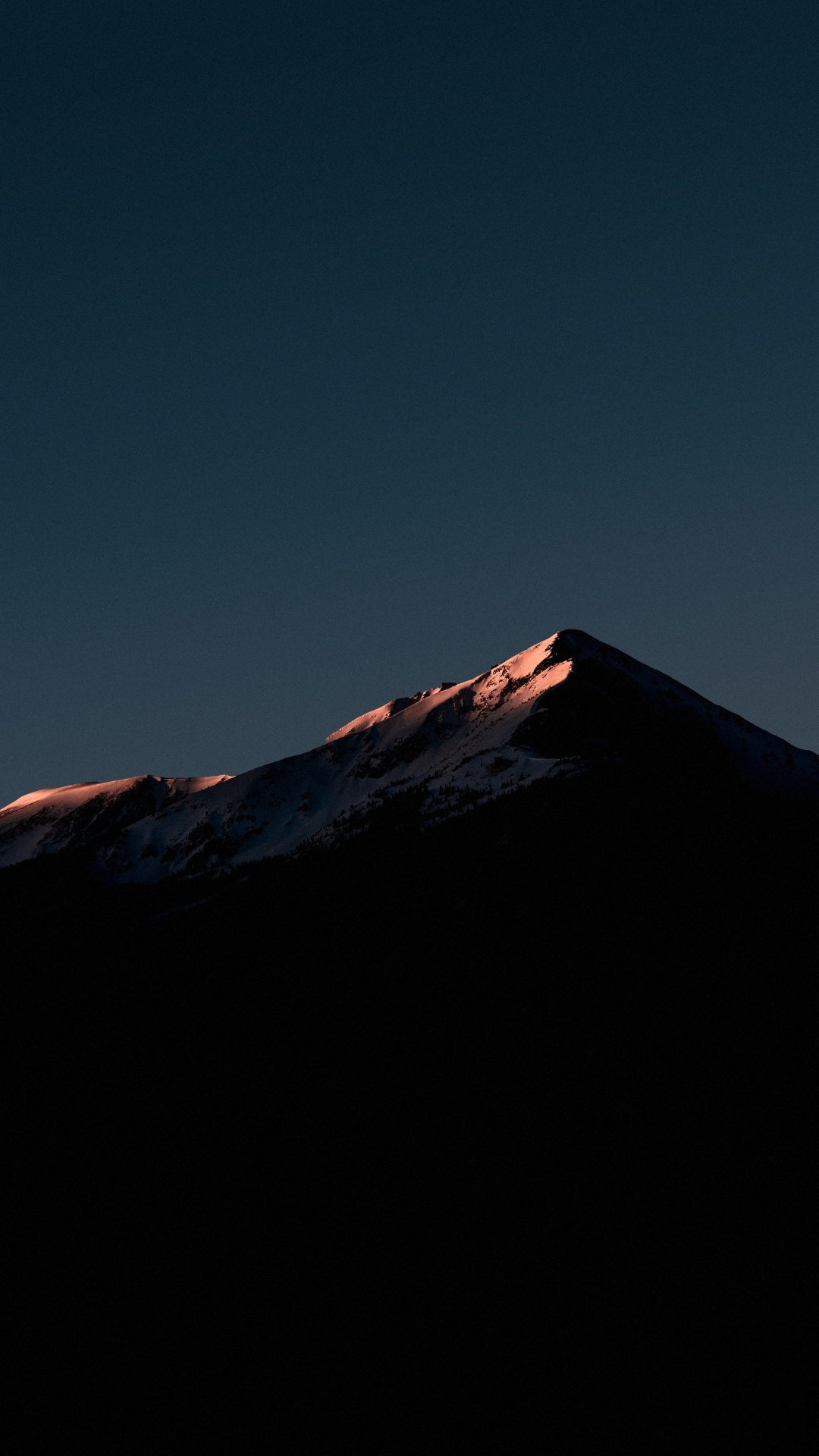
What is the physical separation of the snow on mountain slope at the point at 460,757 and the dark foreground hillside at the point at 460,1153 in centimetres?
1483

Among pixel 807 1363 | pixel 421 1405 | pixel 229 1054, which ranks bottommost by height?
pixel 807 1363

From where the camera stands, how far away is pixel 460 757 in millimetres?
110625

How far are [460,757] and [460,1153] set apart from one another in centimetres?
6242

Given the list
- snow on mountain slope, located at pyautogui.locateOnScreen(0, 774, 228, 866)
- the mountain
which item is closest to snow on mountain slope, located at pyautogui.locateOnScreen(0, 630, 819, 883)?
the mountain

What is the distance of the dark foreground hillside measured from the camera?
1467 inches

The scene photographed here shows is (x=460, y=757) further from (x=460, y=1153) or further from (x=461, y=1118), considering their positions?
(x=460, y=1153)

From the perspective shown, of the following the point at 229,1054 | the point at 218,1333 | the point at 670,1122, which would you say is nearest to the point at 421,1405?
the point at 218,1333

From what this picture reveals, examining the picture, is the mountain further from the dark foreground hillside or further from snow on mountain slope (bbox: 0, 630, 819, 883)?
snow on mountain slope (bbox: 0, 630, 819, 883)

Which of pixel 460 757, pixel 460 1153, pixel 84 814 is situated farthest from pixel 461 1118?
pixel 84 814

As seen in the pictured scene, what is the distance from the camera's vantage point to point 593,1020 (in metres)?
57.4

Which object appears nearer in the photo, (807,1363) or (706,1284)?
(807,1363)

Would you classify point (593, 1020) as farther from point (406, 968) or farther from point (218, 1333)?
point (218, 1333)

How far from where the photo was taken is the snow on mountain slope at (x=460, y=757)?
103 metres

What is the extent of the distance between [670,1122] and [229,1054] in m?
30.4
